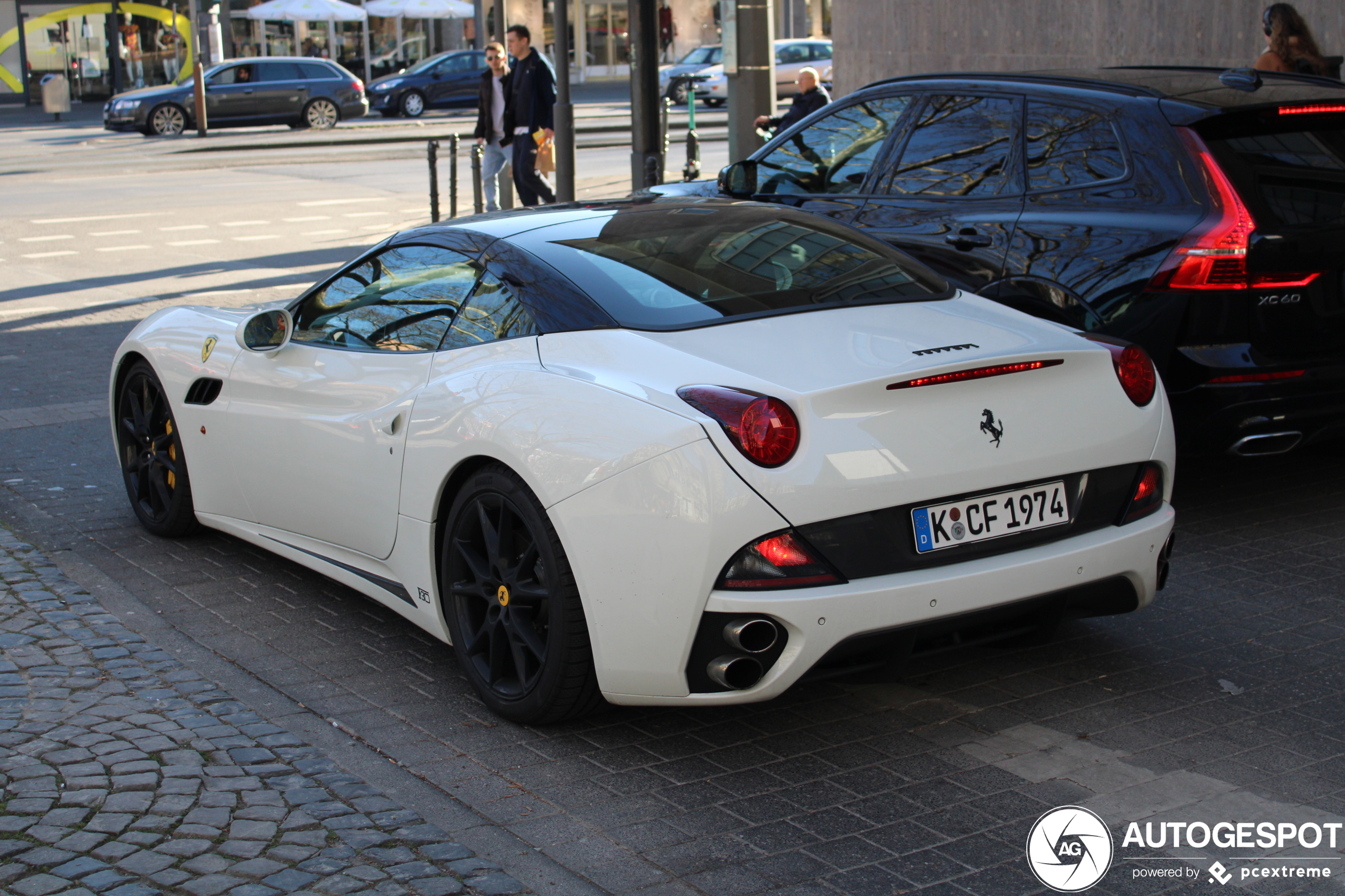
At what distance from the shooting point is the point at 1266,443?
17.9 ft

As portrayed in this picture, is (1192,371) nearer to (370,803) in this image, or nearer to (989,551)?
(989,551)

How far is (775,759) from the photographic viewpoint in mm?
3814

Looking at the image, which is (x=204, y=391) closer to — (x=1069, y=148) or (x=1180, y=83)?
(x=1069, y=148)

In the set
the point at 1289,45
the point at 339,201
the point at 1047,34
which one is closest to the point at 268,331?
the point at 1289,45

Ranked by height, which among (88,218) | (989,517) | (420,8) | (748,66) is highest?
(420,8)

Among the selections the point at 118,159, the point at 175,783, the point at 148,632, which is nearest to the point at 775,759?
the point at 175,783

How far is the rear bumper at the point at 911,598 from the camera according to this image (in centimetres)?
346

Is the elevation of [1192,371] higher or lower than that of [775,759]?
higher

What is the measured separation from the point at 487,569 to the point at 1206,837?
198 centimetres

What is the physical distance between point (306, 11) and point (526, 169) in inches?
1327

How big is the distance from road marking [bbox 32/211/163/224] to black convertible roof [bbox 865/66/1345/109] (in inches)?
534

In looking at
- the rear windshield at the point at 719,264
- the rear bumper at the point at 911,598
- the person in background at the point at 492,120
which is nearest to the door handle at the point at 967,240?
the rear windshield at the point at 719,264

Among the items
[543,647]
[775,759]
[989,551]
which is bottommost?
[775,759]

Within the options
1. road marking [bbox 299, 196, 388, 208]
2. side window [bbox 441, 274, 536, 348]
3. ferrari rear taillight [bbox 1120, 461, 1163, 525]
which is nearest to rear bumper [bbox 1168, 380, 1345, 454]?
ferrari rear taillight [bbox 1120, 461, 1163, 525]
